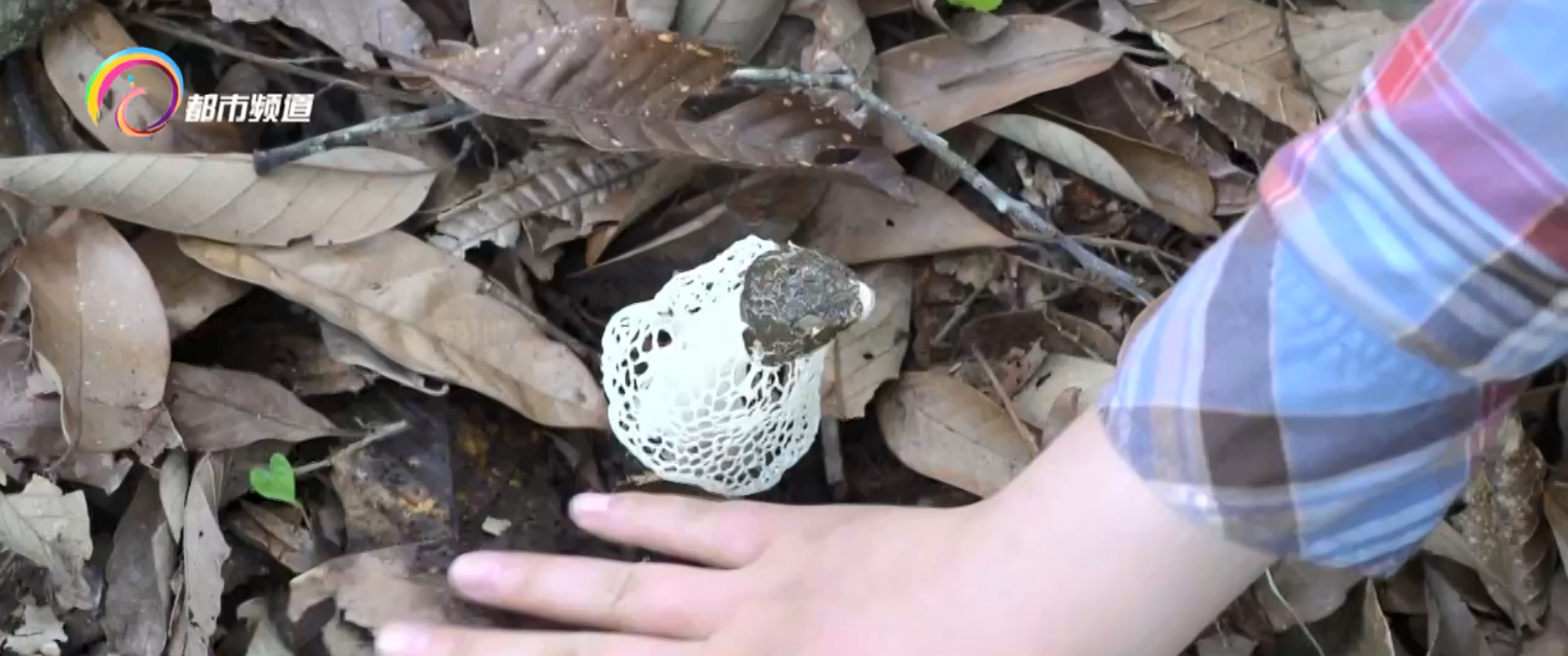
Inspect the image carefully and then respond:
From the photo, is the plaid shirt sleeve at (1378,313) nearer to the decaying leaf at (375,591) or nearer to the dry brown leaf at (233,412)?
the decaying leaf at (375,591)

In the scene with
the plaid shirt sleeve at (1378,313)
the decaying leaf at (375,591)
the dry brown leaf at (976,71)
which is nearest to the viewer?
the plaid shirt sleeve at (1378,313)

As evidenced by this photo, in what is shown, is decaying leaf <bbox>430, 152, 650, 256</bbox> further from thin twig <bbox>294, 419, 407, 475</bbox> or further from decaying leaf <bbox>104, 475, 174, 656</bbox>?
decaying leaf <bbox>104, 475, 174, 656</bbox>

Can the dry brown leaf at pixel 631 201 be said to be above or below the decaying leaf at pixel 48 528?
above

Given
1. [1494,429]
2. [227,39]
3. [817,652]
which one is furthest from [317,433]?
[1494,429]

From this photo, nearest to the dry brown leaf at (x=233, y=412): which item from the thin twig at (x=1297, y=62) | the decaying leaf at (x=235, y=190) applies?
the decaying leaf at (x=235, y=190)

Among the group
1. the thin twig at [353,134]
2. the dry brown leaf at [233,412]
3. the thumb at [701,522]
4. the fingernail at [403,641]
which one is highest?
the thin twig at [353,134]

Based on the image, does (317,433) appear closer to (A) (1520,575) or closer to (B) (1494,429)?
(B) (1494,429)
